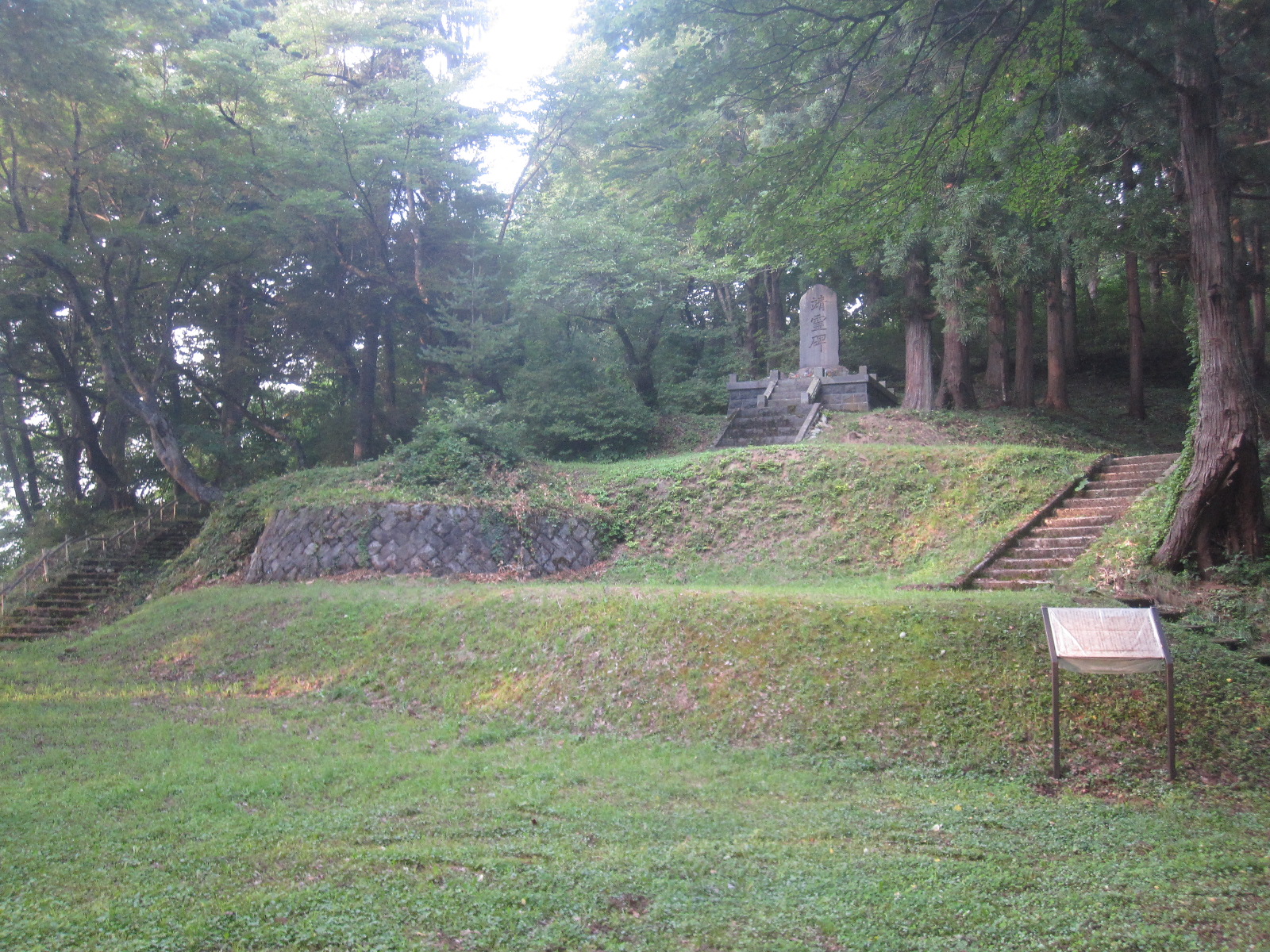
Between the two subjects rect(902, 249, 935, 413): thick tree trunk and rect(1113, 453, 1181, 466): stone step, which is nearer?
rect(1113, 453, 1181, 466): stone step

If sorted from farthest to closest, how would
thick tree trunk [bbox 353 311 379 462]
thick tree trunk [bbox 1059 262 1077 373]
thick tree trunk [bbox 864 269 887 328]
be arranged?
thick tree trunk [bbox 1059 262 1077 373] < thick tree trunk [bbox 864 269 887 328] < thick tree trunk [bbox 353 311 379 462]

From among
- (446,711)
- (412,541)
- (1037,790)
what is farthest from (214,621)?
(1037,790)

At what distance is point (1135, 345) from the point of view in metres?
22.5

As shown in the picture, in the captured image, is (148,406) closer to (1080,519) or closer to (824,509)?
(824,509)

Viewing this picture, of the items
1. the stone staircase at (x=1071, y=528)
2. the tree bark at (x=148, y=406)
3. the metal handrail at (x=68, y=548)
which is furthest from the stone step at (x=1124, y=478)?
the metal handrail at (x=68, y=548)

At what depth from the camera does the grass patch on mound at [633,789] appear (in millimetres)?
4293

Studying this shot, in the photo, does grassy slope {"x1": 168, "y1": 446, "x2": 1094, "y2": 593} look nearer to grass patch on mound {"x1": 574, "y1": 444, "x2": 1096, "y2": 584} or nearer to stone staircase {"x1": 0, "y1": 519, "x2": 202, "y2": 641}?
grass patch on mound {"x1": 574, "y1": 444, "x2": 1096, "y2": 584}

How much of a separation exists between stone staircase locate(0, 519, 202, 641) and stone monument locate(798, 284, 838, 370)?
56.1ft

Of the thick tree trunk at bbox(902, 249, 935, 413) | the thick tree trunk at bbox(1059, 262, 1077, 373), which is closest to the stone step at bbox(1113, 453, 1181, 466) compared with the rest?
the thick tree trunk at bbox(902, 249, 935, 413)

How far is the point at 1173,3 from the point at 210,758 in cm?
1242

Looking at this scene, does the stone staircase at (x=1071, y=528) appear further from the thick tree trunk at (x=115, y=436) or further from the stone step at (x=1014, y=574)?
the thick tree trunk at (x=115, y=436)

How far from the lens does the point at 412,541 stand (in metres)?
15.6

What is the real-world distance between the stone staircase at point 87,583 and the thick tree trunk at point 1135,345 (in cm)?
2518

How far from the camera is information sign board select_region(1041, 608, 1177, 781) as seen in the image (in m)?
6.58
